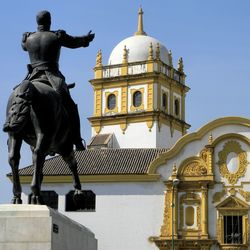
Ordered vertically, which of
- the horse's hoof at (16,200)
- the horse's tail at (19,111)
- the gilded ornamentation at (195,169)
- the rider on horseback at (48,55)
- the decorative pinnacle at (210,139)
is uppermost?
the decorative pinnacle at (210,139)

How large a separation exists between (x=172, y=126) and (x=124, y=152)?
19.6m

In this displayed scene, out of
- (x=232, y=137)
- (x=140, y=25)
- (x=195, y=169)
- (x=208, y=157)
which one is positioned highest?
(x=140, y=25)

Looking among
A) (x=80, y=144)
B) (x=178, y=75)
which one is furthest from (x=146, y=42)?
(x=80, y=144)

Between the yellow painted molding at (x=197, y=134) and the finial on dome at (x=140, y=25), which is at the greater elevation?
the finial on dome at (x=140, y=25)

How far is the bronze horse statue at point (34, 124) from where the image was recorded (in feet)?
39.5

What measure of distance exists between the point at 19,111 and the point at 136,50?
65.8 metres

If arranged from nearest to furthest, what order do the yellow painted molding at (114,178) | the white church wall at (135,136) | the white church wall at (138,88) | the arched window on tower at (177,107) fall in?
the yellow painted molding at (114,178) → the white church wall at (135,136) → the white church wall at (138,88) → the arched window on tower at (177,107)

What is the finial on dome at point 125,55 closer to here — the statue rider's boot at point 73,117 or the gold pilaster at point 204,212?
the gold pilaster at point 204,212

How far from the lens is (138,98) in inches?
2965

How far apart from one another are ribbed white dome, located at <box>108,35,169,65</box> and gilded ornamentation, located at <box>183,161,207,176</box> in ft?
78.5

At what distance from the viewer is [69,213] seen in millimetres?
52875

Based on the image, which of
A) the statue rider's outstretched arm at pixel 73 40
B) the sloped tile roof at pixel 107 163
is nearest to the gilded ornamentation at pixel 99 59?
the sloped tile roof at pixel 107 163

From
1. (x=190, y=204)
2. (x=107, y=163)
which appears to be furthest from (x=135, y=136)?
(x=190, y=204)

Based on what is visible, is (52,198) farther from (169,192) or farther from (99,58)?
(99,58)
